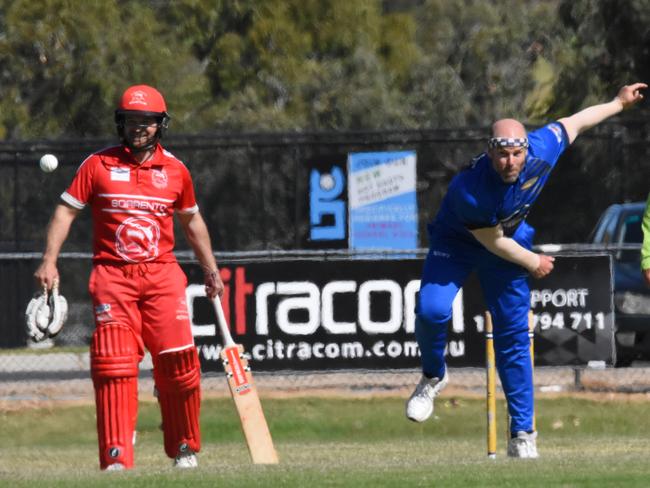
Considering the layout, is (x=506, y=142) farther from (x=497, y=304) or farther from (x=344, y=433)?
Answer: (x=344, y=433)

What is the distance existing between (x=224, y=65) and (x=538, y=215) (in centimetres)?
1513

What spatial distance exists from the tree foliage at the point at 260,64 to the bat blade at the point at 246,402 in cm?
1550

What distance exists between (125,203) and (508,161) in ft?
7.15

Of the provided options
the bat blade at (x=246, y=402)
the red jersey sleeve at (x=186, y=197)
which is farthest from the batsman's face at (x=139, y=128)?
the bat blade at (x=246, y=402)

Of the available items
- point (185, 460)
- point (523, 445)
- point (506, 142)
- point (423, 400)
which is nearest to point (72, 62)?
point (423, 400)

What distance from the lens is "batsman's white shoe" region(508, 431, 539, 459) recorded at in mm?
10102

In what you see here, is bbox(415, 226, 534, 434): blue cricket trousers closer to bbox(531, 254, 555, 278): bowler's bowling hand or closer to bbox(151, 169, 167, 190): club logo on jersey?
bbox(531, 254, 555, 278): bowler's bowling hand

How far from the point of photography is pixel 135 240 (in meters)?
9.45

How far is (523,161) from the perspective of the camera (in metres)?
9.45

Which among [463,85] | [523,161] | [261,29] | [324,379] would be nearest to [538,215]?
[324,379]

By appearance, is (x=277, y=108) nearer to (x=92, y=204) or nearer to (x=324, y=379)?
(x=324, y=379)

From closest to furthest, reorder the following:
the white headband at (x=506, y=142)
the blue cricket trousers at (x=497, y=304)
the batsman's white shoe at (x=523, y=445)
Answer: the white headband at (x=506, y=142) < the blue cricket trousers at (x=497, y=304) < the batsman's white shoe at (x=523, y=445)

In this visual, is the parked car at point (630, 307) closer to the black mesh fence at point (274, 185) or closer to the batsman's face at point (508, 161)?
the black mesh fence at point (274, 185)

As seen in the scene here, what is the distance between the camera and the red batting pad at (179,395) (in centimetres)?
965
